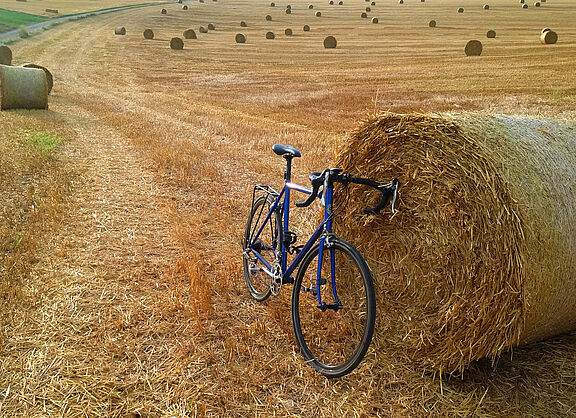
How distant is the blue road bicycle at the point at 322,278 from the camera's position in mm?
3215

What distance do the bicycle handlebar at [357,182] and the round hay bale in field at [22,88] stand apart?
1265cm

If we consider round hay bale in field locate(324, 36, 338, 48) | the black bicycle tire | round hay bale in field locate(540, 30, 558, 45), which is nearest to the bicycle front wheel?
the black bicycle tire

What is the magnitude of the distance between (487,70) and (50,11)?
51.5m

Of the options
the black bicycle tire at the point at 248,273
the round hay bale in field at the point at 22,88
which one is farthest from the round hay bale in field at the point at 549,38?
the black bicycle tire at the point at 248,273

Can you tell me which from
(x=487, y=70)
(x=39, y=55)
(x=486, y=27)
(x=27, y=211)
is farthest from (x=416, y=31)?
(x=27, y=211)

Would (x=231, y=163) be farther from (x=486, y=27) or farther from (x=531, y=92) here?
(x=486, y=27)

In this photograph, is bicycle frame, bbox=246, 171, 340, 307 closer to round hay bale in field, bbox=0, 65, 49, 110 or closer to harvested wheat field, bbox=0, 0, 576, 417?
harvested wheat field, bbox=0, 0, 576, 417

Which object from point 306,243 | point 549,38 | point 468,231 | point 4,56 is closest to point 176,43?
point 4,56

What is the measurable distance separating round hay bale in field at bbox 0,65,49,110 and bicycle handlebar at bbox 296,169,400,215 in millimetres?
12653

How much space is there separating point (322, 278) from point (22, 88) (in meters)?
13.1

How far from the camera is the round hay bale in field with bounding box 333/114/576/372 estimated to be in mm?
2891

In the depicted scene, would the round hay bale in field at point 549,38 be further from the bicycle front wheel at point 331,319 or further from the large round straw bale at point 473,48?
the bicycle front wheel at point 331,319

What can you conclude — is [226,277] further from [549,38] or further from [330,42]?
[330,42]

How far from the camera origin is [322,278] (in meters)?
3.35
